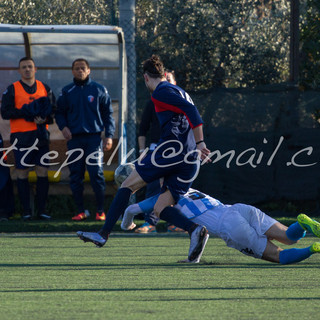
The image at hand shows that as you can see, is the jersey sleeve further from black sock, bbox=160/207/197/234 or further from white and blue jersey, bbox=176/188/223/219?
black sock, bbox=160/207/197/234

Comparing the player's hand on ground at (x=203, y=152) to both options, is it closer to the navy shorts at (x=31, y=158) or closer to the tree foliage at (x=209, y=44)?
the navy shorts at (x=31, y=158)

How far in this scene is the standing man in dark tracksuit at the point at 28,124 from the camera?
11430 millimetres

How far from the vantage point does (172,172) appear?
728cm

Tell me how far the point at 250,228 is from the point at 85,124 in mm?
4939

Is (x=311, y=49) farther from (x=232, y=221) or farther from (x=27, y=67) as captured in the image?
(x=232, y=221)

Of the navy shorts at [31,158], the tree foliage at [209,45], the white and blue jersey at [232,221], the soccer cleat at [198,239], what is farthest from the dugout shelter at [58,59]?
the soccer cleat at [198,239]

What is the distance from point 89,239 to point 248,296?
2.48 metres

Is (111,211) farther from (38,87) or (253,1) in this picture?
(253,1)

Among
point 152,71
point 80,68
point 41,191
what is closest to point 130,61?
point 80,68

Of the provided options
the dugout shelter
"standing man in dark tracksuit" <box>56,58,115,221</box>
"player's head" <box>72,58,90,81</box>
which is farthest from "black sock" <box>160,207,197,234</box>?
the dugout shelter

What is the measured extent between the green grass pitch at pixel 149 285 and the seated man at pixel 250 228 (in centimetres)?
12

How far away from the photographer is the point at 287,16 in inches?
669

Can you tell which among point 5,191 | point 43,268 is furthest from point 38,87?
point 43,268

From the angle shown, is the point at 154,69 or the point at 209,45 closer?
the point at 154,69
